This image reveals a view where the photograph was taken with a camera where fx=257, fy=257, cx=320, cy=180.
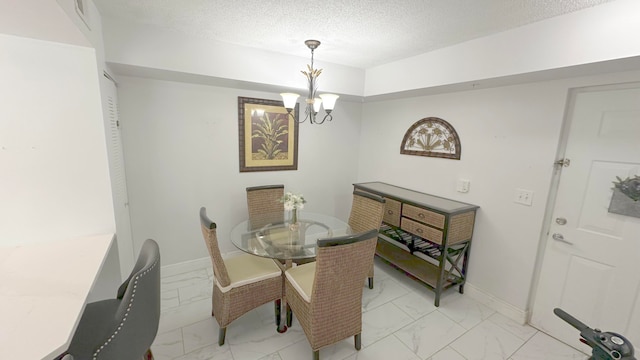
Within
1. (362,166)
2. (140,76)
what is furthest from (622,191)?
(140,76)

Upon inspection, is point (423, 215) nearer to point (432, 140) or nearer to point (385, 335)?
point (432, 140)

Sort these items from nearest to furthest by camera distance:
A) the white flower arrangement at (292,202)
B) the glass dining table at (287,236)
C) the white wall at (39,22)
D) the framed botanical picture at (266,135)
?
1. the white wall at (39,22)
2. the glass dining table at (287,236)
3. the white flower arrangement at (292,202)
4. the framed botanical picture at (266,135)

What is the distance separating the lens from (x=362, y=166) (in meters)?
3.86

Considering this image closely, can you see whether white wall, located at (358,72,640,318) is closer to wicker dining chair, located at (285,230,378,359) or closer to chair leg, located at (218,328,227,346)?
wicker dining chair, located at (285,230,378,359)

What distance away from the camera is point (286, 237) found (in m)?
2.30

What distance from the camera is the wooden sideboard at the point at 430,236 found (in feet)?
7.82

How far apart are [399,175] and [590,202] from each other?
5.64ft

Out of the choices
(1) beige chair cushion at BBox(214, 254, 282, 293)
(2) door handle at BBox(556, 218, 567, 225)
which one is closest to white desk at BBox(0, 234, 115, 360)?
(1) beige chair cushion at BBox(214, 254, 282, 293)

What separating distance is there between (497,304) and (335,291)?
1.81m

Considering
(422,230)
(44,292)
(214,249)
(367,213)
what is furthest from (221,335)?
(422,230)

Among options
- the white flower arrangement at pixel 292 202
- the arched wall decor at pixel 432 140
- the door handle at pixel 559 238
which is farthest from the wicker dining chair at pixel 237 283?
the door handle at pixel 559 238

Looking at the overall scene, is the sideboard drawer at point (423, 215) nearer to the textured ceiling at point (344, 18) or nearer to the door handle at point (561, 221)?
the door handle at point (561, 221)

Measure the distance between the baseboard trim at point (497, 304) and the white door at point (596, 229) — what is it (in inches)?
6.1

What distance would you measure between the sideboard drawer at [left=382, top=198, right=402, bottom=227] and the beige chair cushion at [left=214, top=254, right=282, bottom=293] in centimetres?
141
